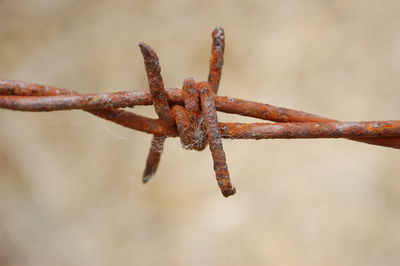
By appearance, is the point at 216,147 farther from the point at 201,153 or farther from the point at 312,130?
the point at 201,153

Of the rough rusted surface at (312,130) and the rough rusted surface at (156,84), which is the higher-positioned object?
the rough rusted surface at (156,84)

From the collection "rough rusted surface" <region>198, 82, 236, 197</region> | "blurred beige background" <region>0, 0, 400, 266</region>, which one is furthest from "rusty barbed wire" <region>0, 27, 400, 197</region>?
"blurred beige background" <region>0, 0, 400, 266</region>

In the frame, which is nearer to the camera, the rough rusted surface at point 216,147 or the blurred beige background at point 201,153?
the rough rusted surface at point 216,147

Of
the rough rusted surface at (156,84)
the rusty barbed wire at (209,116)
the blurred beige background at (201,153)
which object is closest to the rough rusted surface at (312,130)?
the rusty barbed wire at (209,116)

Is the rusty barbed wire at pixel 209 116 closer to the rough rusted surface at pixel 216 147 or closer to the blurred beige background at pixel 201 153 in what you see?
the rough rusted surface at pixel 216 147

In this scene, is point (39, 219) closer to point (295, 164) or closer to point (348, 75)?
point (295, 164)

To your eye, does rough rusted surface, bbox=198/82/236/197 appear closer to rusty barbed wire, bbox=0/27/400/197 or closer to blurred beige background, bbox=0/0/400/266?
A: rusty barbed wire, bbox=0/27/400/197

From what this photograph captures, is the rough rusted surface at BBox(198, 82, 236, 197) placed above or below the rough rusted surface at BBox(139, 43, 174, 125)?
below

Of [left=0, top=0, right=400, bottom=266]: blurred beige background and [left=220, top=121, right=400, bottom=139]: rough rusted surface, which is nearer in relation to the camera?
[left=220, top=121, right=400, bottom=139]: rough rusted surface
